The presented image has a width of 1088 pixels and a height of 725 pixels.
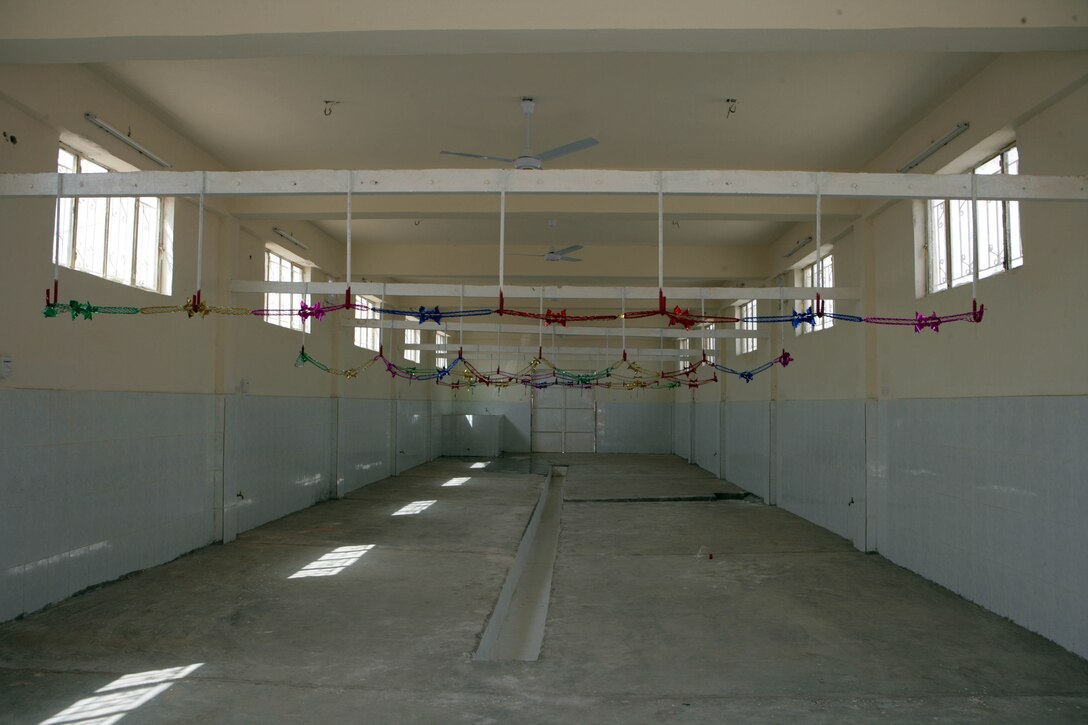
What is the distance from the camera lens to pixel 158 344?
303 inches

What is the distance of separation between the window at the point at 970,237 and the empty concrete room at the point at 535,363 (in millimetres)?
31

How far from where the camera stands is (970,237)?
698 centimetres

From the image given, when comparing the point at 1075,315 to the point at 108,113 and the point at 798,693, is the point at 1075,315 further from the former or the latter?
the point at 108,113

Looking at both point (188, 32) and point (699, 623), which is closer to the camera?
point (188, 32)

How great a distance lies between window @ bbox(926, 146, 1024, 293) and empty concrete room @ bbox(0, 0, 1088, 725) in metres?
0.03

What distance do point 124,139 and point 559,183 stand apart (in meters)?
4.40

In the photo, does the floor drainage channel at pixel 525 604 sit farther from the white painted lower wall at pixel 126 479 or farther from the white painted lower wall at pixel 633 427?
the white painted lower wall at pixel 633 427

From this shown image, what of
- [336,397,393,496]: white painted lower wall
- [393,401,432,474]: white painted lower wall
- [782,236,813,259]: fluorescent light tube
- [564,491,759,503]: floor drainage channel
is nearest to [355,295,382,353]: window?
[336,397,393,496]: white painted lower wall

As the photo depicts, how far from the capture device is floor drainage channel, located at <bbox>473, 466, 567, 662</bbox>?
6188mm

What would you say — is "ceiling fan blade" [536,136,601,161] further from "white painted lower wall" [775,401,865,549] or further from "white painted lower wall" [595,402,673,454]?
"white painted lower wall" [595,402,673,454]

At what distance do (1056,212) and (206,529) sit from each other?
8.60 m

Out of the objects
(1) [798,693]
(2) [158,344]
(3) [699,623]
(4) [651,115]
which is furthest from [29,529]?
(4) [651,115]

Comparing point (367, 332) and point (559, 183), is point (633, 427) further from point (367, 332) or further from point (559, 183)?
point (559, 183)

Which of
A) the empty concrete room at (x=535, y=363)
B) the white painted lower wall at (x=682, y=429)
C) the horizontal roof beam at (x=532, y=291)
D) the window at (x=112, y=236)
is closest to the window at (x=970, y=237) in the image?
the empty concrete room at (x=535, y=363)
